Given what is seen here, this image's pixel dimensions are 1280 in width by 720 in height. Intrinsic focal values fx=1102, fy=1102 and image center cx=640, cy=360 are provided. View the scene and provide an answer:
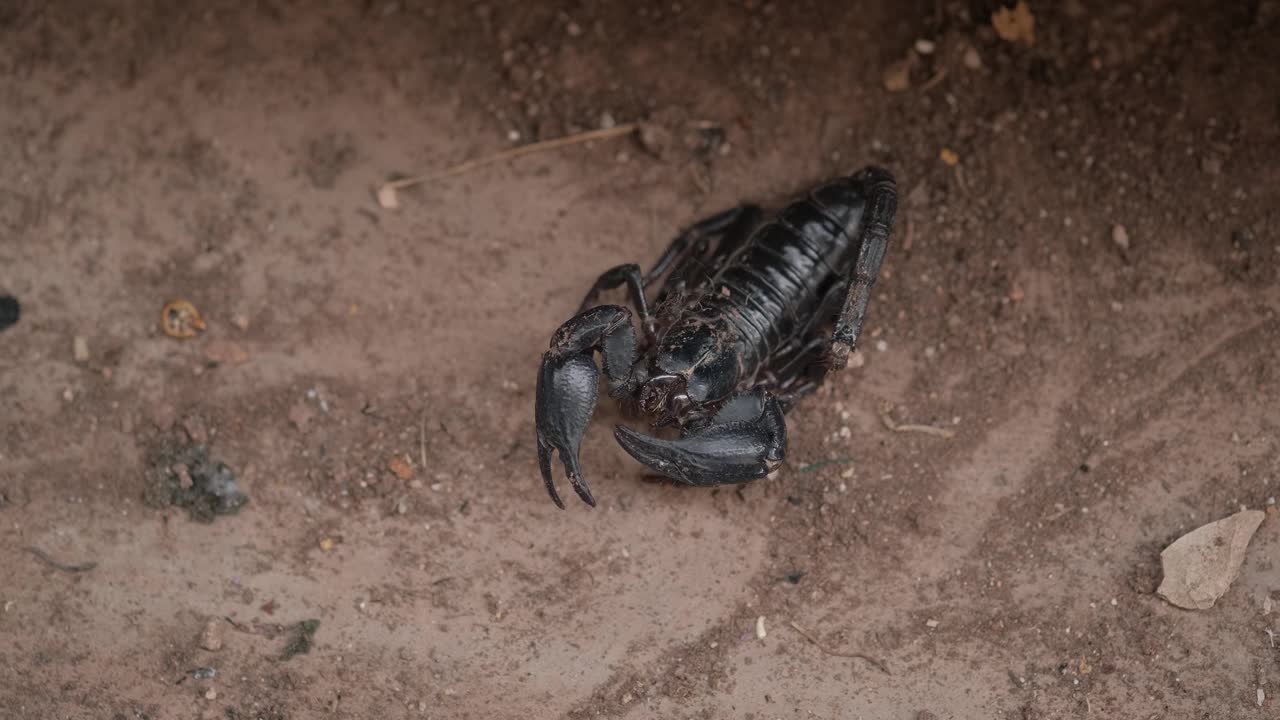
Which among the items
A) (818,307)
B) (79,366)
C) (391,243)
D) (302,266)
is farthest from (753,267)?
(79,366)

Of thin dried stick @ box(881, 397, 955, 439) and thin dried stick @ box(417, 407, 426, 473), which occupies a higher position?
thin dried stick @ box(417, 407, 426, 473)

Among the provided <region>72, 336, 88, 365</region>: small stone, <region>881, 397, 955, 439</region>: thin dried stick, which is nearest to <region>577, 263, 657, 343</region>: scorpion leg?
<region>881, 397, 955, 439</region>: thin dried stick

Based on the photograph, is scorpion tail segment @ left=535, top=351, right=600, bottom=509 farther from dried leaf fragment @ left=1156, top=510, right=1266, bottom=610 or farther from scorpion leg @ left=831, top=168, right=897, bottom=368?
dried leaf fragment @ left=1156, top=510, right=1266, bottom=610

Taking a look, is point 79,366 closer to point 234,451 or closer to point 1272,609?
point 234,451

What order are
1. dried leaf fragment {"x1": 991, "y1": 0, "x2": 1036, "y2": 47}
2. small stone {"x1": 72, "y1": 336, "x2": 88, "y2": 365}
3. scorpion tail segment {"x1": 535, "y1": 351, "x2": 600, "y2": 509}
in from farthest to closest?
1. dried leaf fragment {"x1": 991, "y1": 0, "x2": 1036, "y2": 47}
2. small stone {"x1": 72, "y1": 336, "x2": 88, "y2": 365}
3. scorpion tail segment {"x1": 535, "y1": 351, "x2": 600, "y2": 509}

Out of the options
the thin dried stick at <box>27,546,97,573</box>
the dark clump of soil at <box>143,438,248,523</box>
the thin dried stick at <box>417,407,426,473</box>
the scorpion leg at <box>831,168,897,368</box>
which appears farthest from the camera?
the thin dried stick at <box>417,407,426,473</box>

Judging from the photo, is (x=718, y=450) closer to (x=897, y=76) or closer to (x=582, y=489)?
(x=582, y=489)
